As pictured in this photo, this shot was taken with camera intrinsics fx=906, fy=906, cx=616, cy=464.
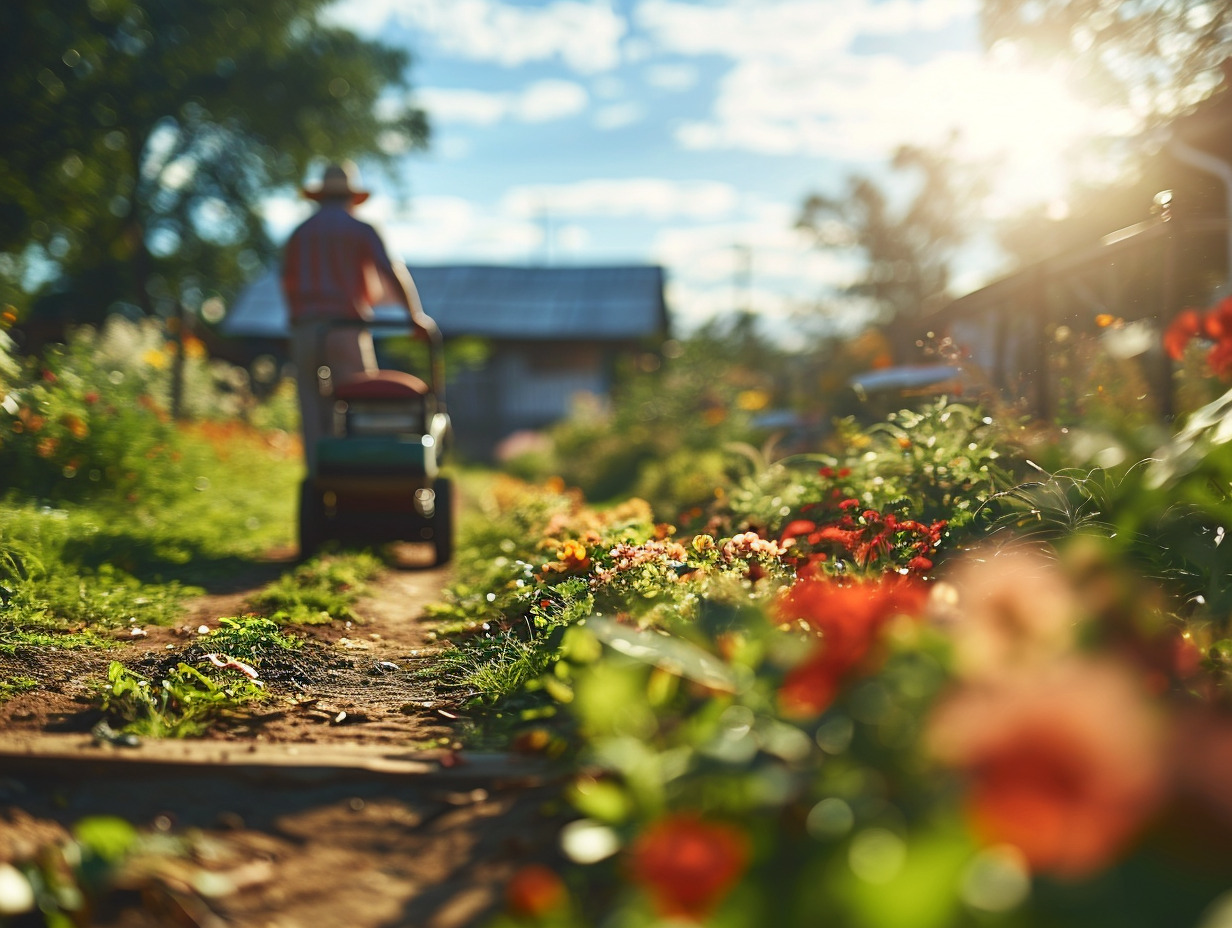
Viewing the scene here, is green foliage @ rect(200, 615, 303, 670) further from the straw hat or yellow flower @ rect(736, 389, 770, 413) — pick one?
yellow flower @ rect(736, 389, 770, 413)

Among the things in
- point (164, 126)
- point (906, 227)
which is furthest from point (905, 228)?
point (164, 126)

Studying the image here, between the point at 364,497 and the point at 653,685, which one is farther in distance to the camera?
the point at 364,497

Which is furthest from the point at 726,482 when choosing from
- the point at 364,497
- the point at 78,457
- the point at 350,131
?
the point at 350,131

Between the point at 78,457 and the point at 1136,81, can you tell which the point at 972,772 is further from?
the point at 1136,81

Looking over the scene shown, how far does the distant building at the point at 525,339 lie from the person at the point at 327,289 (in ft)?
41.5

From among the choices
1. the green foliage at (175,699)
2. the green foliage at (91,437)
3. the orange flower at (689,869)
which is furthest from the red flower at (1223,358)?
the green foliage at (91,437)

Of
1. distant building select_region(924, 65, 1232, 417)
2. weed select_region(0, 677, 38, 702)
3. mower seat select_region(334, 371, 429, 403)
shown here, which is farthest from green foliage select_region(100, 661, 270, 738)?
distant building select_region(924, 65, 1232, 417)

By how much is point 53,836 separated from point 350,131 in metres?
20.5

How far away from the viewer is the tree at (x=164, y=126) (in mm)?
11945

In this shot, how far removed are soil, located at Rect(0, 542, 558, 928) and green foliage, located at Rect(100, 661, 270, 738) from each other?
67 millimetres

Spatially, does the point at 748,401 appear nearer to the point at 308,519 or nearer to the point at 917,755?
the point at 308,519

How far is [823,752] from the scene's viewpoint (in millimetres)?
1332

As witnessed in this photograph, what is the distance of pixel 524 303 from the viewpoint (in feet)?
64.6

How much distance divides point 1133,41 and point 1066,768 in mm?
9738
